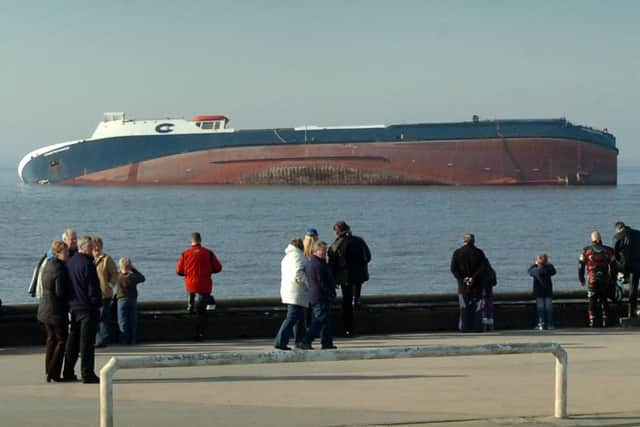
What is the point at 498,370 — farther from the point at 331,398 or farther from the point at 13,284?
the point at 13,284

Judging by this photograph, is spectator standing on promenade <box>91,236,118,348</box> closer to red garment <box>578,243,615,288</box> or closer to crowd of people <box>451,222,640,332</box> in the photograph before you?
crowd of people <box>451,222,640,332</box>

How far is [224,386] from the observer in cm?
962

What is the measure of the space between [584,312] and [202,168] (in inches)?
3573

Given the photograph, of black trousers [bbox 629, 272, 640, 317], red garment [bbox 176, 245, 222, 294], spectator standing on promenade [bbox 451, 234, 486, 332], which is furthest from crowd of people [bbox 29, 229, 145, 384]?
black trousers [bbox 629, 272, 640, 317]

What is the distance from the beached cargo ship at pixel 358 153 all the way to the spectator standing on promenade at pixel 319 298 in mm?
85086

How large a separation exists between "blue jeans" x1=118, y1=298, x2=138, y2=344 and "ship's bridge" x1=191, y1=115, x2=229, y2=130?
9436 centimetres

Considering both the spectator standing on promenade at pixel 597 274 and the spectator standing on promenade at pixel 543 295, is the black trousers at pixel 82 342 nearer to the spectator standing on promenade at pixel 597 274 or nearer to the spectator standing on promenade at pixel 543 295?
the spectator standing on promenade at pixel 543 295

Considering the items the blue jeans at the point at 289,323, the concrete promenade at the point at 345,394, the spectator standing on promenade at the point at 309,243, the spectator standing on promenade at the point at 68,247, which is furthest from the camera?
the spectator standing on promenade at the point at 309,243

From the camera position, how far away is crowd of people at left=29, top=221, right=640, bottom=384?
9.91 metres

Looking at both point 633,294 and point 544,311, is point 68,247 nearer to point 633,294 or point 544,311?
point 544,311

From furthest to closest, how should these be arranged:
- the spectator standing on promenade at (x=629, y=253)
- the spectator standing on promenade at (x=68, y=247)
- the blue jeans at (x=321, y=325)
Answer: the spectator standing on promenade at (x=629, y=253)
the blue jeans at (x=321, y=325)
the spectator standing on promenade at (x=68, y=247)

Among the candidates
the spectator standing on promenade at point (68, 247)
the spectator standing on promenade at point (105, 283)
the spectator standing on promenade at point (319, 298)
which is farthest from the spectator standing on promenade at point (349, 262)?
the spectator standing on promenade at point (68, 247)

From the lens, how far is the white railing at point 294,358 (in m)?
7.46

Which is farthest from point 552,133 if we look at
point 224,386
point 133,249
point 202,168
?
point 224,386
